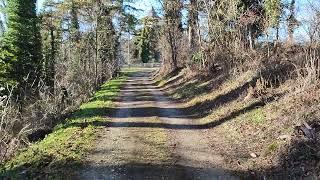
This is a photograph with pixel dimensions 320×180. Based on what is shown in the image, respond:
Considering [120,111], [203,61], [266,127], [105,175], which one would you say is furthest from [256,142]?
[203,61]

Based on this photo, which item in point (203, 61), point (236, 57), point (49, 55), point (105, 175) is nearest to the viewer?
point (105, 175)

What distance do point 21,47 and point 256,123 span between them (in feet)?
72.2

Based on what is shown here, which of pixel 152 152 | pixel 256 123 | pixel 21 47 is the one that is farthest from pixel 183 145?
pixel 21 47

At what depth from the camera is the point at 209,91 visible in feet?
79.4

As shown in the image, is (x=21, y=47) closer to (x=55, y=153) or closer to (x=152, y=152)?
(x=55, y=153)

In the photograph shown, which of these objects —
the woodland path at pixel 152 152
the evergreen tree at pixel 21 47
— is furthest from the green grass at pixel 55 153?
the evergreen tree at pixel 21 47

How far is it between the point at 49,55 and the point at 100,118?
24390 mm

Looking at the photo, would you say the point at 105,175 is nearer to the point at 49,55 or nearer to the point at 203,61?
the point at 203,61

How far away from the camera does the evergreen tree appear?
2928cm

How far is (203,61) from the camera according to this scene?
1254 inches

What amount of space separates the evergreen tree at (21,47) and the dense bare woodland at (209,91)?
0.08m

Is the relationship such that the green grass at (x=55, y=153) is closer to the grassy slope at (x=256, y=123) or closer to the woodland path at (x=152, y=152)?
the woodland path at (x=152, y=152)

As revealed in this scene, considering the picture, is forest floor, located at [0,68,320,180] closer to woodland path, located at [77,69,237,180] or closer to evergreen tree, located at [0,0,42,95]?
woodland path, located at [77,69,237,180]

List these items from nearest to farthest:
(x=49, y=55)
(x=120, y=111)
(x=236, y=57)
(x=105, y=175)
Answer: (x=105, y=175) → (x=120, y=111) → (x=236, y=57) → (x=49, y=55)
